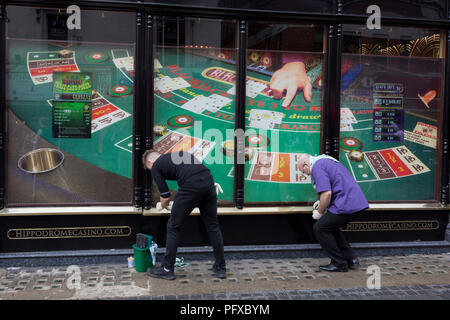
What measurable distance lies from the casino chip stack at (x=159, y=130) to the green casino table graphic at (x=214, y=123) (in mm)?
14

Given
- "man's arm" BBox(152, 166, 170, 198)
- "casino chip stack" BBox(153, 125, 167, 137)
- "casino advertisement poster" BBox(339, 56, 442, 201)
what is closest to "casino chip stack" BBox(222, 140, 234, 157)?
"casino chip stack" BBox(153, 125, 167, 137)

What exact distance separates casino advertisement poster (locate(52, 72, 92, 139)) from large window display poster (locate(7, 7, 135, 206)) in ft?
0.04

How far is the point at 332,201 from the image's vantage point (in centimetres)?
576

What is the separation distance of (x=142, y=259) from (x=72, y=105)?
2.26 metres

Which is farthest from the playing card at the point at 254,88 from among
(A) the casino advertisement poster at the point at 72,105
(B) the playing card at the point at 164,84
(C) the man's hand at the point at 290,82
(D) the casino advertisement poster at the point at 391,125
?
(A) the casino advertisement poster at the point at 72,105

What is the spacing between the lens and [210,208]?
5.58 metres

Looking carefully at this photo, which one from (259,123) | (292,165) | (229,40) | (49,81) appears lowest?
(292,165)

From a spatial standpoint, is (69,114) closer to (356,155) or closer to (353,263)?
(356,155)

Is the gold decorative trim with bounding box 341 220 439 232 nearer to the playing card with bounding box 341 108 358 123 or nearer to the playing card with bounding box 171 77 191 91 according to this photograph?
the playing card with bounding box 341 108 358 123

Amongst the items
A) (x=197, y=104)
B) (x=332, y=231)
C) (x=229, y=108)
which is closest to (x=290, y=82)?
(x=229, y=108)

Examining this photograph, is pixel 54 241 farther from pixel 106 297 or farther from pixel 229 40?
pixel 229 40

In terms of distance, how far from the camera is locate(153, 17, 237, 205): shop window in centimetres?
632

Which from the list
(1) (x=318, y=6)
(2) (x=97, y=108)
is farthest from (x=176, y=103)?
(1) (x=318, y=6)
